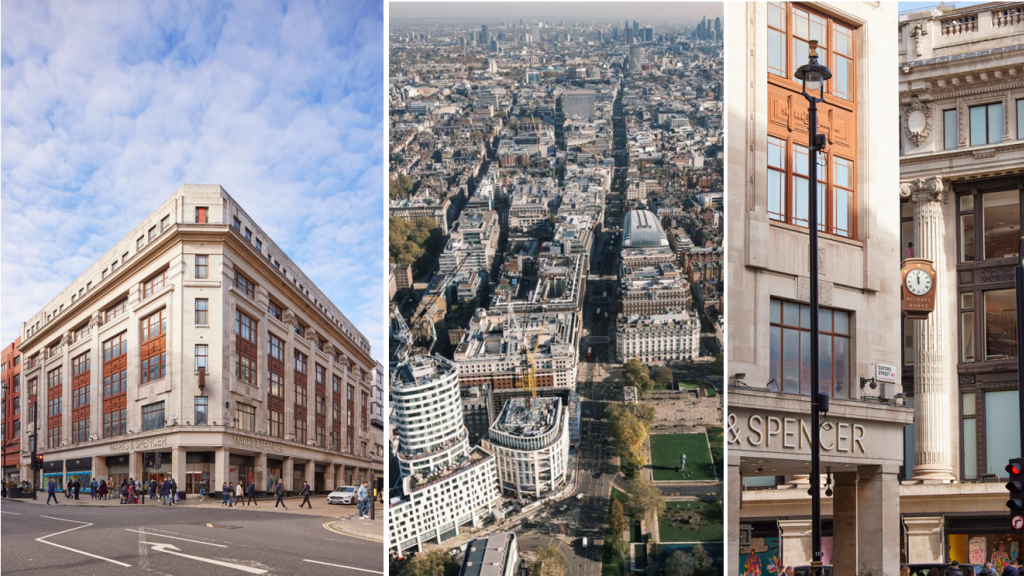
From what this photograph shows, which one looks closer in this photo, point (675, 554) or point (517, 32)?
point (675, 554)

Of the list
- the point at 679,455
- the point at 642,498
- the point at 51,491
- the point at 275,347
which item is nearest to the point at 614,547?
the point at 642,498

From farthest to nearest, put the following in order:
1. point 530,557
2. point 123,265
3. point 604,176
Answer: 1. point 123,265
2. point 604,176
3. point 530,557

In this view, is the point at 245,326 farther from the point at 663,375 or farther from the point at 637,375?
the point at 663,375

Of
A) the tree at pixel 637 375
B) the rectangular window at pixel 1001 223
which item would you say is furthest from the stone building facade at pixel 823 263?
the rectangular window at pixel 1001 223

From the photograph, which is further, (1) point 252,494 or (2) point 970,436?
(2) point 970,436

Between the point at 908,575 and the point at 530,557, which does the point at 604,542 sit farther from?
the point at 908,575

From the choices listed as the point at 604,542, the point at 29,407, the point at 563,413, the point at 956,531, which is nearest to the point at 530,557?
the point at 604,542

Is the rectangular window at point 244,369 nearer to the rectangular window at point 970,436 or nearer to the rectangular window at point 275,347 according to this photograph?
the rectangular window at point 275,347
